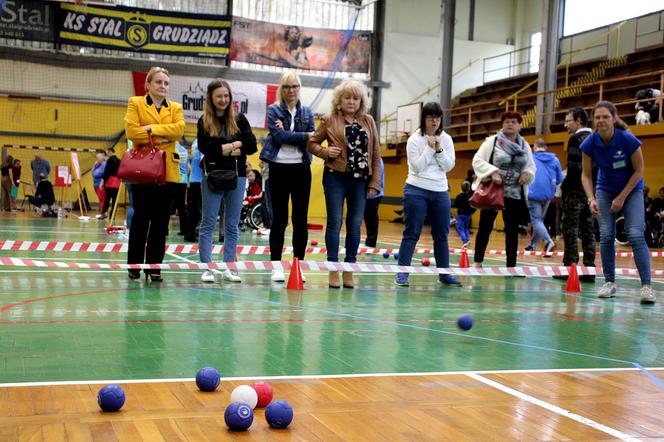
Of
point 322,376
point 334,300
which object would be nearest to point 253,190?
point 334,300

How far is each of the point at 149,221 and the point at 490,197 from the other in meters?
3.14

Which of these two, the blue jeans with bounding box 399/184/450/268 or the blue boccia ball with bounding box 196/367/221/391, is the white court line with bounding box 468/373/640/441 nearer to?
the blue boccia ball with bounding box 196/367/221/391

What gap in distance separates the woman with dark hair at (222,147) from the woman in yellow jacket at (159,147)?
8.7 inches

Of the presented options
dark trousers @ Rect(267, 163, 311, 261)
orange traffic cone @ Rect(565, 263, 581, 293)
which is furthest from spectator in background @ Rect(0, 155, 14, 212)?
orange traffic cone @ Rect(565, 263, 581, 293)

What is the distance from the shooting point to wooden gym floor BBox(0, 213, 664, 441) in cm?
257

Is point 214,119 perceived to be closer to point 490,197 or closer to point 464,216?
point 490,197

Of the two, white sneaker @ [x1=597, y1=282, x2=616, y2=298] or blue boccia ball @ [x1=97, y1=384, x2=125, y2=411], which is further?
white sneaker @ [x1=597, y1=282, x2=616, y2=298]

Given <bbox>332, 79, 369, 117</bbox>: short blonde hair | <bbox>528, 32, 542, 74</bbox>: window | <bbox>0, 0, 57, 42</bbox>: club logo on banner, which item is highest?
<bbox>528, 32, 542, 74</bbox>: window

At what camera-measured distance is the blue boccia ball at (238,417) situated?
245 cm

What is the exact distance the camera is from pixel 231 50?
971 inches

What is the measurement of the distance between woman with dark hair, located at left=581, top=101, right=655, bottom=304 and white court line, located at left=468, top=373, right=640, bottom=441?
3.34 m

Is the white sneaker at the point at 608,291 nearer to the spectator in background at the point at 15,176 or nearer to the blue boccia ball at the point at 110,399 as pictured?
the blue boccia ball at the point at 110,399

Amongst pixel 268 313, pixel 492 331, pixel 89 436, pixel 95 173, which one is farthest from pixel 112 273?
pixel 95 173

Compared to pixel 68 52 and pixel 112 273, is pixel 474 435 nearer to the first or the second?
pixel 112 273
